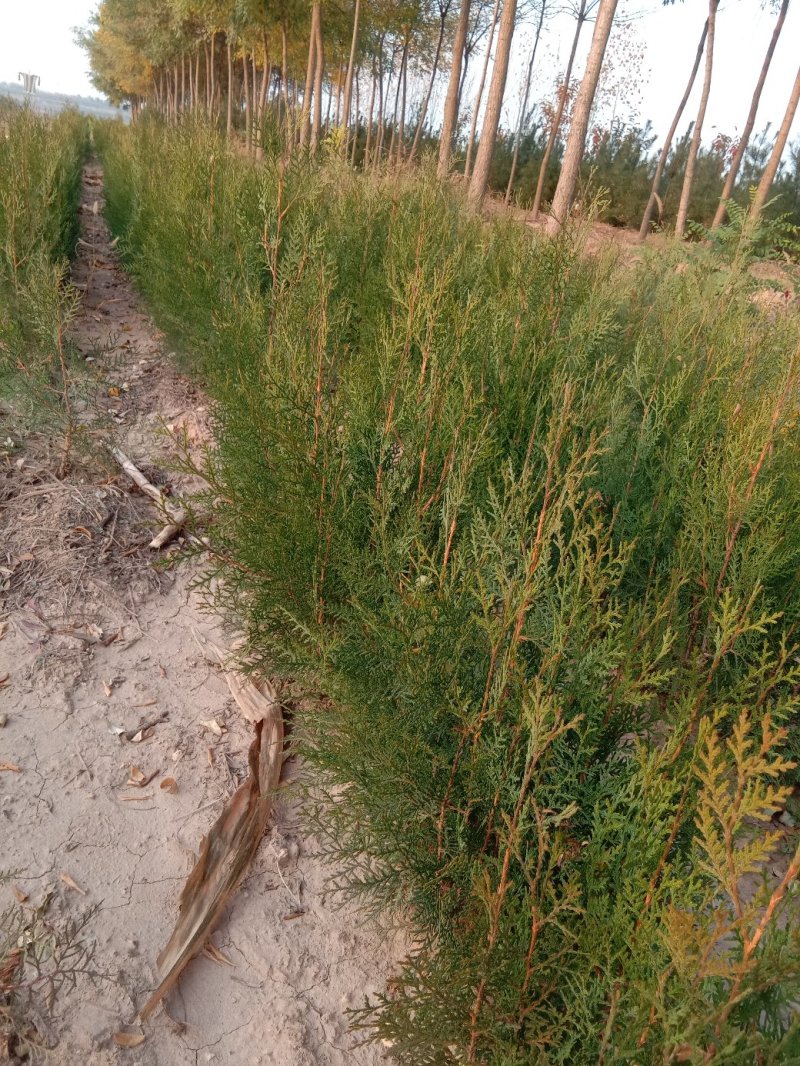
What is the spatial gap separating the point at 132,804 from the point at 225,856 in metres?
0.42

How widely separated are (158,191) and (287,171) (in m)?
2.97

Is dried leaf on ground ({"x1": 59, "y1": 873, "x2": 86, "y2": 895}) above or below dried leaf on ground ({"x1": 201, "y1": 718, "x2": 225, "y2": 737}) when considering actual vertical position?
below

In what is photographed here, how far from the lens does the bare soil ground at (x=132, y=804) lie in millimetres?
1923

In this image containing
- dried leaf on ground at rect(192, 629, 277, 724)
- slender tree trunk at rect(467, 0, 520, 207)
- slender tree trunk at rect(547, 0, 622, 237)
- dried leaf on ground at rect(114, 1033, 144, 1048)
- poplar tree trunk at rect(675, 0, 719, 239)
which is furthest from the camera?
poplar tree trunk at rect(675, 0, 719, 239)

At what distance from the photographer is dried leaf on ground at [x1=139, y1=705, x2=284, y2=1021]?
2.04m

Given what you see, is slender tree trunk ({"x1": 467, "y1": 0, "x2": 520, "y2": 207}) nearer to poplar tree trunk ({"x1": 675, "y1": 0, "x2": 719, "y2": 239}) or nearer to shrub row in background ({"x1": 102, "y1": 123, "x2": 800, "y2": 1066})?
poplar tree trunk ({"x1": 675, "y1": 0, "x2": 719, "y2": 239})

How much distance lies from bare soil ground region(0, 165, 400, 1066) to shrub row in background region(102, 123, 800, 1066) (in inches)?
8.5

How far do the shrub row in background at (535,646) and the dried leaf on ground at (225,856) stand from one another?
0.17m

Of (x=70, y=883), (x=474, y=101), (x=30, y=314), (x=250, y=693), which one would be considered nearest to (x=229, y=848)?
(x=70, y=883)

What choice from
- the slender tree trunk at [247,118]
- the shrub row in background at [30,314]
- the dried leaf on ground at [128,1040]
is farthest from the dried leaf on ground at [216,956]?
the slender tree trunk at [247,118]

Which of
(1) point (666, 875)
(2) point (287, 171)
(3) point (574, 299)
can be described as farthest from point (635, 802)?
(2) point (287, 171)

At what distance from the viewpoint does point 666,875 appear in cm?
142

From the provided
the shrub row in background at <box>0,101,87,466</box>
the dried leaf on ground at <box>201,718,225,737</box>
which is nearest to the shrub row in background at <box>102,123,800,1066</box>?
the dried leaf on ground at <box>201,718,225,737</box>

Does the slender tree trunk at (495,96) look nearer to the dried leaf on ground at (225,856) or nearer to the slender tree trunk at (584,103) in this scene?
the slender tree trunk at (584,103)
